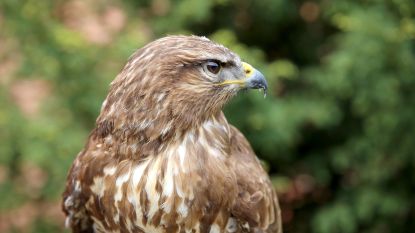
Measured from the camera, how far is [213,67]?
3623 mm

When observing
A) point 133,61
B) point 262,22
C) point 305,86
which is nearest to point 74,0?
point 262,22

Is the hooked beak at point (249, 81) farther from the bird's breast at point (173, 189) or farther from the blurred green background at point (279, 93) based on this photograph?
the blurred green background at point (279, 93)

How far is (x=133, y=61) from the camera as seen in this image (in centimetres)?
358

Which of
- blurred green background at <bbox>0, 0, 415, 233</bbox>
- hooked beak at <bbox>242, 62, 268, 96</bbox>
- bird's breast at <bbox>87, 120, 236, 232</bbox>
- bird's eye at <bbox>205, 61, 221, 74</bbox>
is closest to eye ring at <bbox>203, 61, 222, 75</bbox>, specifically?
Answer: bird's eye at <bbox>205, 61, 221, 74</bbox>

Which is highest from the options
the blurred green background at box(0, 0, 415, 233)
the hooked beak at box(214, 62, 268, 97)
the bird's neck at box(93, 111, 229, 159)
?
the hooked beak at box(214, 62, 268, 97)

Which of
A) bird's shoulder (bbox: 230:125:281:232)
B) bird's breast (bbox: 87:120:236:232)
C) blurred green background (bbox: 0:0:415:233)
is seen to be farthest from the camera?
blurred green background (bbox: 0:0:415:233)

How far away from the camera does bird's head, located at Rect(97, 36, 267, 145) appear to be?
352 centimetres

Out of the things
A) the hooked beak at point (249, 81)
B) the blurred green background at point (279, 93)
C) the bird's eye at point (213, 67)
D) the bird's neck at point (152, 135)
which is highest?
the bird's eye at point (213, 67)

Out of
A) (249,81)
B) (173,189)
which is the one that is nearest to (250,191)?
(173,189)

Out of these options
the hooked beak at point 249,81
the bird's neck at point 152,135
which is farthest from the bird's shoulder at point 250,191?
the hooked beak at point 249,81

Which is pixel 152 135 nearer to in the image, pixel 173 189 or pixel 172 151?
pixel 172 151

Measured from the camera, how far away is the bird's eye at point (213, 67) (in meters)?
3.60

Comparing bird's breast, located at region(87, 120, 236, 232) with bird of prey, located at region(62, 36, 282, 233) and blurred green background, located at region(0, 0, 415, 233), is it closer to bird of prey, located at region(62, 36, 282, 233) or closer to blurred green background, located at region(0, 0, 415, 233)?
bird of prey, located at region(62, 36, 282, 233)

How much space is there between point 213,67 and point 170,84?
0.71 ft
